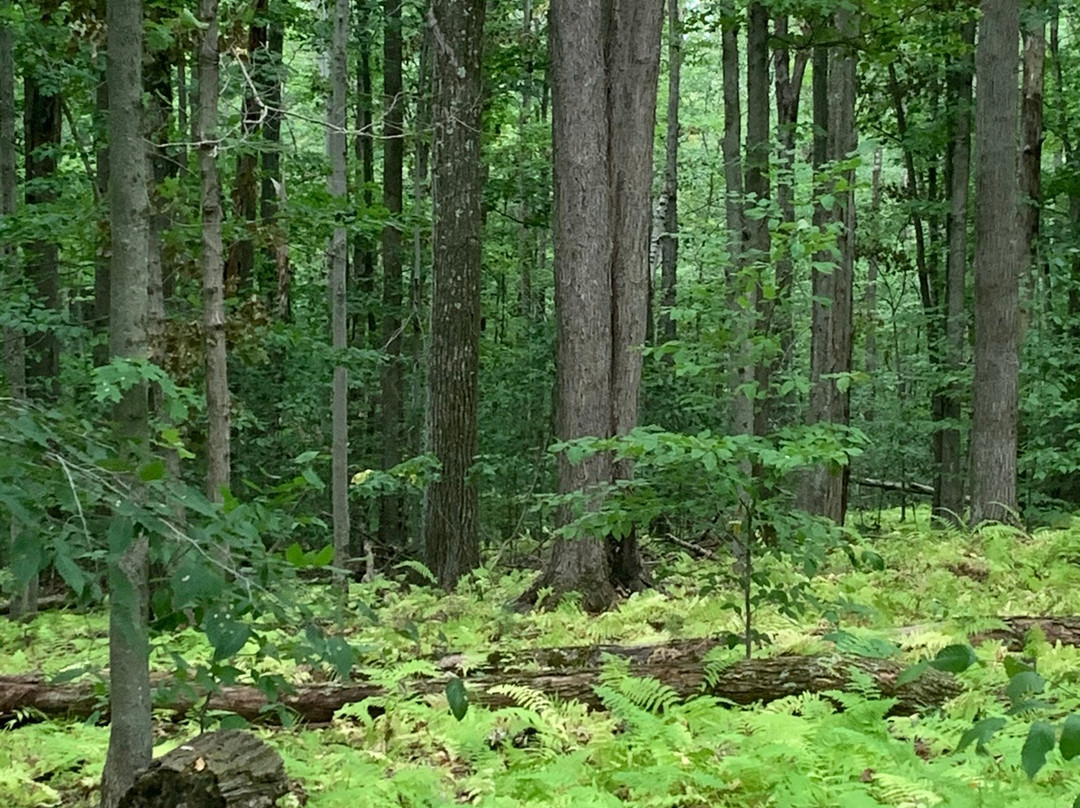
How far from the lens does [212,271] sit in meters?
6.58

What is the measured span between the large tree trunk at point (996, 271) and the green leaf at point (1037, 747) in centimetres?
838

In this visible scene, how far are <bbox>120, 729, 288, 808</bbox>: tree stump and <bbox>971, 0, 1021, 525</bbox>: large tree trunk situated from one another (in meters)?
7.93

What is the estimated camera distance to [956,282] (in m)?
15.8

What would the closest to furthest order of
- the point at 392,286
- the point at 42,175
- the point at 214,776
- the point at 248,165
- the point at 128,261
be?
the point at 128,261 → the point at 214,776 → the point at 248,165 → the point at 42,175 → the point at 392,286

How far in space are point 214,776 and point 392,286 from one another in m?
12.5

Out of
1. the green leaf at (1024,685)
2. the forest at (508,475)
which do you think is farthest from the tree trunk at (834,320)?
the green leaf at (1024,685)

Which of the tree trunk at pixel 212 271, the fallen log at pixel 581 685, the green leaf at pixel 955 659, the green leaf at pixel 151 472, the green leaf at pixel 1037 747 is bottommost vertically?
the fallen log at pixel 581 685

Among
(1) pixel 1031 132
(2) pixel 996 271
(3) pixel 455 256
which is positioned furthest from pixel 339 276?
(1) pixel 1031 132

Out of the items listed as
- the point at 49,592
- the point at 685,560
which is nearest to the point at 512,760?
the point at 685,560

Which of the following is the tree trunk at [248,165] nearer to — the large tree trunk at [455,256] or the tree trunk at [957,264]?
the large tree trunk at [455,256]

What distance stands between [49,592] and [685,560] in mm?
7526

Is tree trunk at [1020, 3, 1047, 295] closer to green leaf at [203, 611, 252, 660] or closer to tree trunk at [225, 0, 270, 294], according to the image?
tree trunk at [225, 0, 270, 294]

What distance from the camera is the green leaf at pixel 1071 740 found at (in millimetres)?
1596

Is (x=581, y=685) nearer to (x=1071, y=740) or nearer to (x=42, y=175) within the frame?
(x=1071, y=740)
